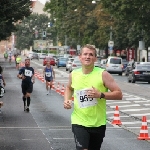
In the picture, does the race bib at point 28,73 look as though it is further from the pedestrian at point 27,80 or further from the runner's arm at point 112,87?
the runner's arm at point 112,87

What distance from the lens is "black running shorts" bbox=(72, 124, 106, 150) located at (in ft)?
27.5

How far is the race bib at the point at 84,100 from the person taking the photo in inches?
326

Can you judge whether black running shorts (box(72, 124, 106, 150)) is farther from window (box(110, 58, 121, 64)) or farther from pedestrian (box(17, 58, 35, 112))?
window (box(110, 58, 121, 64))

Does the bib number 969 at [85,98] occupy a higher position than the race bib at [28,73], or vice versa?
the bib number 969 at [85,98]

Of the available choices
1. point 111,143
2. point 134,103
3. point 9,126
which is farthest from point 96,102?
point 134,103

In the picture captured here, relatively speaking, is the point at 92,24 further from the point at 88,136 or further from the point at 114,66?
the point at 88,136

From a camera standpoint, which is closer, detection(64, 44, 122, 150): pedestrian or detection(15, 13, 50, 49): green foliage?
detection(64, 44, 122, 150): pedestrian

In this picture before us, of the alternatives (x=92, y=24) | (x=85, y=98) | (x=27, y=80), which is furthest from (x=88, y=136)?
(x=92, y=24)

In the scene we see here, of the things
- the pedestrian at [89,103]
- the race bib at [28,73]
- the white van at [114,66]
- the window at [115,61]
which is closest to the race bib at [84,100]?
the pedestrian at [89,103]

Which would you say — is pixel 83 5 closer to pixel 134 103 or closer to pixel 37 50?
pixel 134 103

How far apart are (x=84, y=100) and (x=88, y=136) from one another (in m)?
0.45

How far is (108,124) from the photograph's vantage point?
19016 mm

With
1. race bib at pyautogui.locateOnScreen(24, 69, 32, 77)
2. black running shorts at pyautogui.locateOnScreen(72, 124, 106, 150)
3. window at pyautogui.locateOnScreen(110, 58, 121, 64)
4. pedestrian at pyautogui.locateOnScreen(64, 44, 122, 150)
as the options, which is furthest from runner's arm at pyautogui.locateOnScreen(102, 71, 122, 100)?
window at pyautogui.locateOnScreen(110, 58, 121, 64)

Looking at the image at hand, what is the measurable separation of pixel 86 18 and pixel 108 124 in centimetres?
7156
